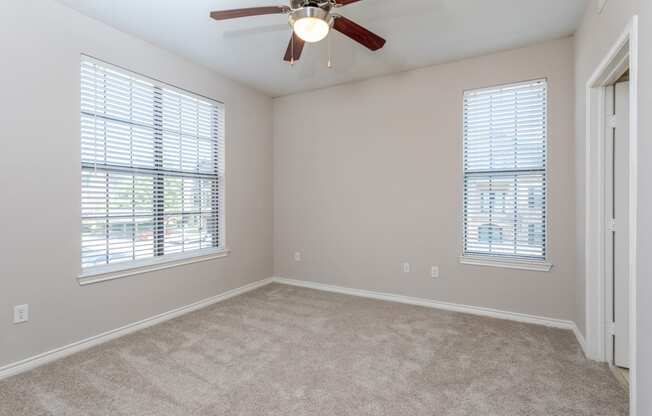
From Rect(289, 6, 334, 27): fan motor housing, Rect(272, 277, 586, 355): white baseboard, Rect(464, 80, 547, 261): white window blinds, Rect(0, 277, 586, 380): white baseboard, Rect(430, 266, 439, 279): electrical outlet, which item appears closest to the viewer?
Rect(289, 6, 334, 27): fan motor housing

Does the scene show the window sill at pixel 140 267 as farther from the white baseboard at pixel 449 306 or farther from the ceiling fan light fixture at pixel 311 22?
the ceiling fan light fixture at pixel 311 22

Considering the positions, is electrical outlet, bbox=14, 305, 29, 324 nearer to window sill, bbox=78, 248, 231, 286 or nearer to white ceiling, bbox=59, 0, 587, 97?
window sill, bbox=78, 248, 231, 286

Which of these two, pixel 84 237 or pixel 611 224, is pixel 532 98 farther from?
pixel 84 237

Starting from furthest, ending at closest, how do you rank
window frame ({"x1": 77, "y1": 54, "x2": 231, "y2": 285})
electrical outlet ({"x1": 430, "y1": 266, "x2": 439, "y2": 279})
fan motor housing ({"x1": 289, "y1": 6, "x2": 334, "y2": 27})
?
electrical outlet ({"x1": 430, "y1": 266, "x2": 439, "y2": 279})
window frame ({"x1": 77, "y1": 54, "x2": 231, "y2": 285})
fan motor housing ({"x1": 289, "y1": 6, "x2": 334, "y2": 27})

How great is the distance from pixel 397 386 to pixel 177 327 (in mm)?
2160

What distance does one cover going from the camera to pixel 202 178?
382 cm

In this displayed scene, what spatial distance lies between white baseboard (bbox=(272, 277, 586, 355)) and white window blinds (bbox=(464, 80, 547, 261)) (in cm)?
60

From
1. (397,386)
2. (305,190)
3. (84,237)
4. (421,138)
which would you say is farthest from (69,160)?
(421,138)

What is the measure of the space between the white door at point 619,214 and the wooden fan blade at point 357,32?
178cm

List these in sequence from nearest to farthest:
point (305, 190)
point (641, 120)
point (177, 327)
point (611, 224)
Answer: point (641, 120) < point (611, 224) < point (177, 327) < point (305, 190)

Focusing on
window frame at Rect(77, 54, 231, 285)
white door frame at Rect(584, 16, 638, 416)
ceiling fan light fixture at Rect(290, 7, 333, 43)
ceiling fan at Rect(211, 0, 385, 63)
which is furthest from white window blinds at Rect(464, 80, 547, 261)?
→ window frame at Rect(77, 54, 231, 285)

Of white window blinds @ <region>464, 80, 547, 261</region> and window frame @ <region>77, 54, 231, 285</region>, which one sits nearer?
window frame @ <region>77, 54, 231, 285</region>

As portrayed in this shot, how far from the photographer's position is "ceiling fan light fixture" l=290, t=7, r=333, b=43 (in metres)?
1.78

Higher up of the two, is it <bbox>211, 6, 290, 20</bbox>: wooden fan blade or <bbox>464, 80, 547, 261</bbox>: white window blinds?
<bbox>211, 6, 290, 20</bbox>: wooden fan blade
